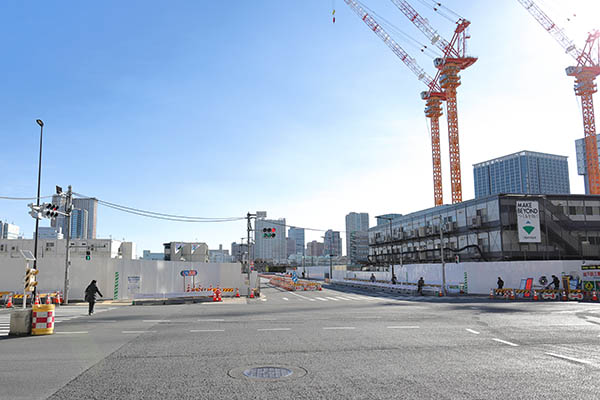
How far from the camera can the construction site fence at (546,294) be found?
32.2 m

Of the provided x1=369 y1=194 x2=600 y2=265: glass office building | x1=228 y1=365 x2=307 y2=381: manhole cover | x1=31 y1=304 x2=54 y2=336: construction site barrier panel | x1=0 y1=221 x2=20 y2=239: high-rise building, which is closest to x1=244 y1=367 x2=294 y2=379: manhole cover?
x1=228 y1=365 x2=307 y2=381: manhole cover

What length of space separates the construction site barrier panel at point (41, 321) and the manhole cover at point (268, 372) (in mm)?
9143

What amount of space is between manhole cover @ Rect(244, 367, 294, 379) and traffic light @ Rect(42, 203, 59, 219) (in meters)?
22.8

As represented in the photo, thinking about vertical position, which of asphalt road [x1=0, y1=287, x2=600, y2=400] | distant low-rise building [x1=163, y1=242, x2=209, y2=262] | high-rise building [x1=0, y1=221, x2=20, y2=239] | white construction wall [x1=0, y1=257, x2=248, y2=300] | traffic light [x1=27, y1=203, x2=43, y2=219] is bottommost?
asphalt road [x1=0, y1=287, x2=600, y2=400]

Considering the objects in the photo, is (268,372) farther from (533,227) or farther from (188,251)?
(188,251)

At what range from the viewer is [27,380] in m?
8.29

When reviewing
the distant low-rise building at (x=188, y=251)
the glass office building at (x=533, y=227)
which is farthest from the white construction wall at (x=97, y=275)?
the glass office building at (x=533, y=227)

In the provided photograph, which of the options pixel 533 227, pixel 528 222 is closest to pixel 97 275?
pixel 528 222

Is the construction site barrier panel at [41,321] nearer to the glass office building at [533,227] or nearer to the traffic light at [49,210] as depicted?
the traffic light at [49,210]

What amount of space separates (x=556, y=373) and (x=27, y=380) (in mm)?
10366

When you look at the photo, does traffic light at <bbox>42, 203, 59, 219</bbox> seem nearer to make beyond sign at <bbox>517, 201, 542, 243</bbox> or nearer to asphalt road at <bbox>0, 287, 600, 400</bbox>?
asphalt road at <bbox>0, 287, 600, 400</bbox>

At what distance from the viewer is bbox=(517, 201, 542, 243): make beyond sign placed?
2019 inches

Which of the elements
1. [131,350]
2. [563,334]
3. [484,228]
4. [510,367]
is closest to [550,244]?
[484,228]

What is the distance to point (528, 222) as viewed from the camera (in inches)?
2034
